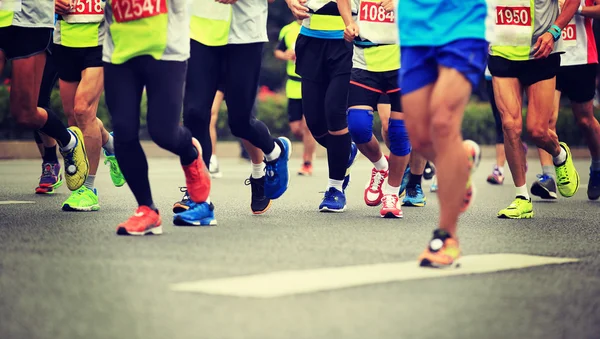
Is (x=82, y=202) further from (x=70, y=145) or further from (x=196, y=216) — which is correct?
(x=196, y=216)

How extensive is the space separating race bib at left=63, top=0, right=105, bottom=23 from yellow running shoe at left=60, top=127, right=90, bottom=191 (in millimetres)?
871

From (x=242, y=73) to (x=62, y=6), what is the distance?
1.75 metres

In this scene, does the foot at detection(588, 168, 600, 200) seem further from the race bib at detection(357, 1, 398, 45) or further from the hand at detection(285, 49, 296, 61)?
the hand at detection(285, 49, 296, 61)

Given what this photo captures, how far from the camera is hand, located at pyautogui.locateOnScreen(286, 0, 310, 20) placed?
8172 millimetres

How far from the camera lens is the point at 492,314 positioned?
4.04 metres

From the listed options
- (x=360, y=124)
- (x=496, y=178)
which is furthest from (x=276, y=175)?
(x=496, y=178)

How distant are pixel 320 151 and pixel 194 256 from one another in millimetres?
15532

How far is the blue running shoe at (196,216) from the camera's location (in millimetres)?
6882

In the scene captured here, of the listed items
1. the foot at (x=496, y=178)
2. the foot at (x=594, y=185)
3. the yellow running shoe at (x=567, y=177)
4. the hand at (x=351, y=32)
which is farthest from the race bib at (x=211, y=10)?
the foot at (x=496, y=178)

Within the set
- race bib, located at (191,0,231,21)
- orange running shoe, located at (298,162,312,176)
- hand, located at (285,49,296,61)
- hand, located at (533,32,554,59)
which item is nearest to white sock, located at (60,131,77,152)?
race bib, located at (191,0,231,21)

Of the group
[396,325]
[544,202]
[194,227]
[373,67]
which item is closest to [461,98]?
[396,325]

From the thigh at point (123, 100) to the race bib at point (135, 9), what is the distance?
247 mm

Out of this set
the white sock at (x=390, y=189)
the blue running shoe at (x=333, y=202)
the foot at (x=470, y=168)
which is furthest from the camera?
the blue running shoe at (x=333, y=202)

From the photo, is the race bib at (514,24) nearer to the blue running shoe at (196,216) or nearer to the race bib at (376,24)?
the race bib at (376,24)
